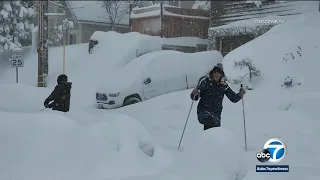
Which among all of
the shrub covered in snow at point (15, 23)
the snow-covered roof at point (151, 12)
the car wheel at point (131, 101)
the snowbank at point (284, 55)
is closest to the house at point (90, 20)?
the shrub covered in snow at point (15, 23)

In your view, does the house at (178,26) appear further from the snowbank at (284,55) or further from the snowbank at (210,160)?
the snowbank at (210,160)

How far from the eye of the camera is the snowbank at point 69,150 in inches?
150

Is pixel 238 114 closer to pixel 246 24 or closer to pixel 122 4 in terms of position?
pixel 246 24

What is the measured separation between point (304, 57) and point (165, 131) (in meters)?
4.64

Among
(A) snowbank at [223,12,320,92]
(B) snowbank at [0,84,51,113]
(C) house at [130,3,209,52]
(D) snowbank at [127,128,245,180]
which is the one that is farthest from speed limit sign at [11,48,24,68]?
(D) snowbank at [127,128,245,180]

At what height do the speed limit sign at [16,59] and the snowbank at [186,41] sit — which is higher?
the snowbank at [186,41]

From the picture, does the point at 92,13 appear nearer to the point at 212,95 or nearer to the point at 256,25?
the point at 256,25

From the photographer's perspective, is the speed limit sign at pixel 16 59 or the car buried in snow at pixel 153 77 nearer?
the car buried in snow at pixel 153 77

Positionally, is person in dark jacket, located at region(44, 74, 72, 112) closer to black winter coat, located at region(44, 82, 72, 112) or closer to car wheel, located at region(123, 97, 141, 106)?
black winter coat, located at region(44, 82, 72, 112)

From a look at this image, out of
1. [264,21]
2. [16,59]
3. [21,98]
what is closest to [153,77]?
[21,98]

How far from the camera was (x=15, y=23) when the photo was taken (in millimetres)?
24781

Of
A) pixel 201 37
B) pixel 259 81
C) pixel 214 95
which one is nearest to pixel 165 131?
pixel 214 95

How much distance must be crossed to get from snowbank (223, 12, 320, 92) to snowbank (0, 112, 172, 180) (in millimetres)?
6562

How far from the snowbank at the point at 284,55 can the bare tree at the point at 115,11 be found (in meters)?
→ 20.0
